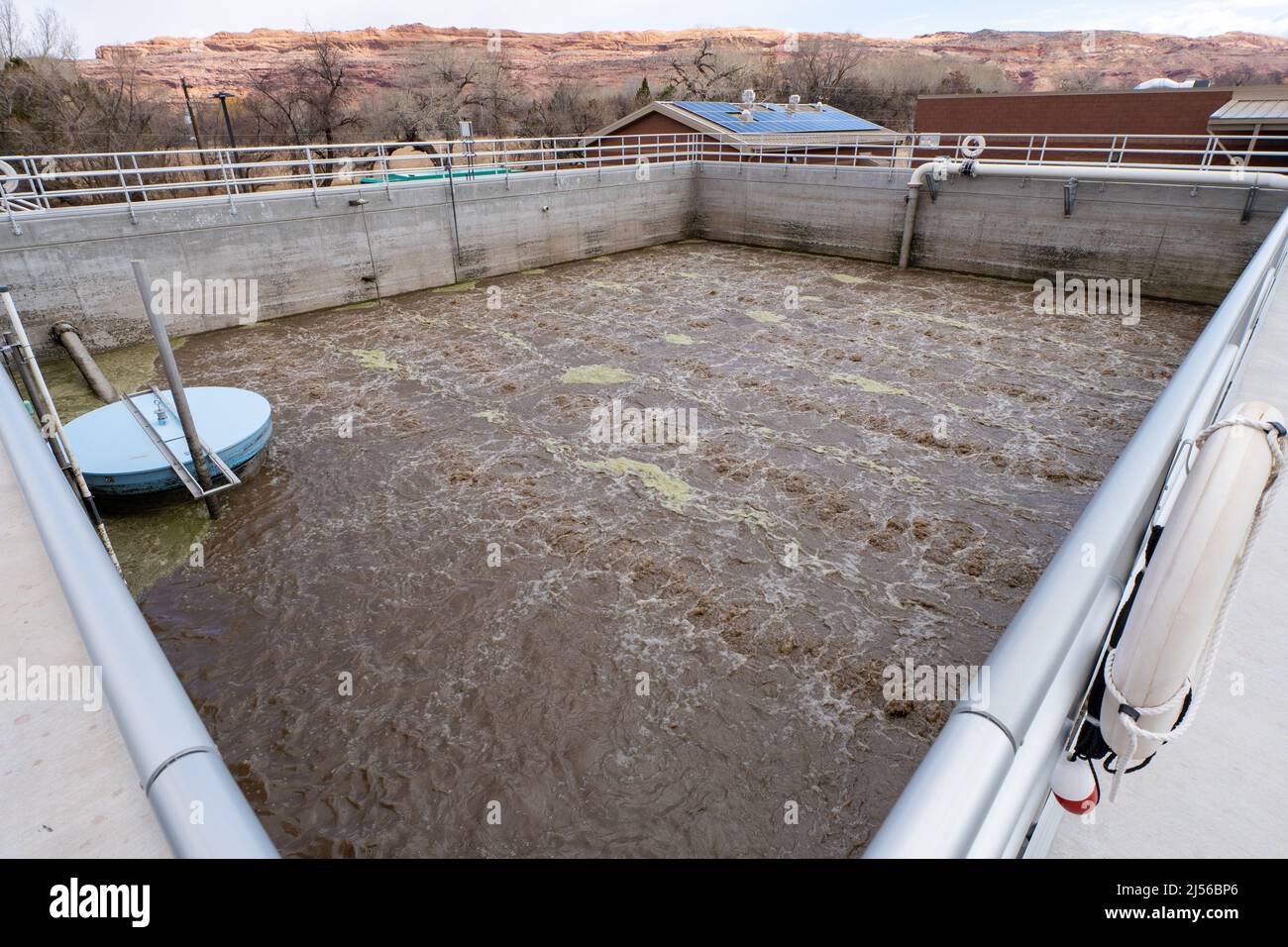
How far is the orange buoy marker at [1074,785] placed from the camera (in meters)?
1.80

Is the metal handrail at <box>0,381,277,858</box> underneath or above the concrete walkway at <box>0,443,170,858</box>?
above

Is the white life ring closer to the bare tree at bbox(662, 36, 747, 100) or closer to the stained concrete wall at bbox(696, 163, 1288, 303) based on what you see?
the stained concrete wall at bbox(696, 163, 1288, 303)

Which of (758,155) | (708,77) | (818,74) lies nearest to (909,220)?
(758,155)

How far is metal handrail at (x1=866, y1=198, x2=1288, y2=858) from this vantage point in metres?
1.32

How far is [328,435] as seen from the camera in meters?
11.8

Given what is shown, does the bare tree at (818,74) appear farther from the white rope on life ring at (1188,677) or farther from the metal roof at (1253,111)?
the white rope on life ring at (1188,677)

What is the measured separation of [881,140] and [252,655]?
1272 inches

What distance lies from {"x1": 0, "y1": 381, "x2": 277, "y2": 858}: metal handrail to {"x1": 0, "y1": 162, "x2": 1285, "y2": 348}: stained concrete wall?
1521 cm

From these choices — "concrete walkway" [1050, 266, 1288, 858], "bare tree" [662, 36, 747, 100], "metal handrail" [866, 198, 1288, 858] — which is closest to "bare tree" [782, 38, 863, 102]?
"bare tree" [662, 36, 747, 100]

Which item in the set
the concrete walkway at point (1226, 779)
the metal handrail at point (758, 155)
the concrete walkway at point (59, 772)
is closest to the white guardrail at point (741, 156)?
the metal handrail at point (758, 155)
